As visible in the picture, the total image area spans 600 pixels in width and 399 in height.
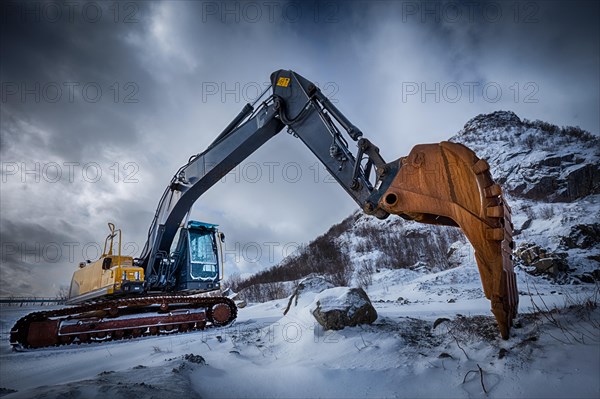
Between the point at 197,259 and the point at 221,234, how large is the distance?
1069 millimetres

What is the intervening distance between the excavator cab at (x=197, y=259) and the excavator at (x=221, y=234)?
0.03 meters

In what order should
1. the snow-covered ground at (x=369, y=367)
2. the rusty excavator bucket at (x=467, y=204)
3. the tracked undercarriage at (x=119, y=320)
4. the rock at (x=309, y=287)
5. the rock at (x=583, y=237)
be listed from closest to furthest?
1. the snow-covered ground at (x=369, y=367)
2. the rusty excavator bucket at (x=467, y=204)
3. the tracked undercarriage at (x=119, y=320)
4. the rock at (x=309, y=287)
5. the rock at (x=583, y=237)

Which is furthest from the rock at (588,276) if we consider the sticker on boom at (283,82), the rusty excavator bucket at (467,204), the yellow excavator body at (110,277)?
the yellow excavator body at (110,277)

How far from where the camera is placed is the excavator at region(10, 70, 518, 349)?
2918mm

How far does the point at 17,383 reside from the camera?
11.6 feet

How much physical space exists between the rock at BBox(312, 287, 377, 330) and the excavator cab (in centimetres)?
445

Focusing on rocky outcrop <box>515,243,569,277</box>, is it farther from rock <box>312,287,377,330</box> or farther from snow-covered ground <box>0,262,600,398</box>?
rock <box>312,287,377,330</box>

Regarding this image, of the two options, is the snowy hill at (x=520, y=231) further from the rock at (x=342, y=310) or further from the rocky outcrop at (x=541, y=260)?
the rock at (x=342, y=310)

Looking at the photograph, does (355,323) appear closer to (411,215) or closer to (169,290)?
(411,215)

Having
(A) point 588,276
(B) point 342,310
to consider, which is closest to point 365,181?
(B) point 342,310

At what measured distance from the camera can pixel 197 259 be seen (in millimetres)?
8312

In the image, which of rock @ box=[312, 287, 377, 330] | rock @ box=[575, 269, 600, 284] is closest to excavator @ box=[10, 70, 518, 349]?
rock @ box=[312, 287, 377, 330]

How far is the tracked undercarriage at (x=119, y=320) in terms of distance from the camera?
252 inches

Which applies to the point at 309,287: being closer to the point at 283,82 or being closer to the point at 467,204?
the point at 283,82
